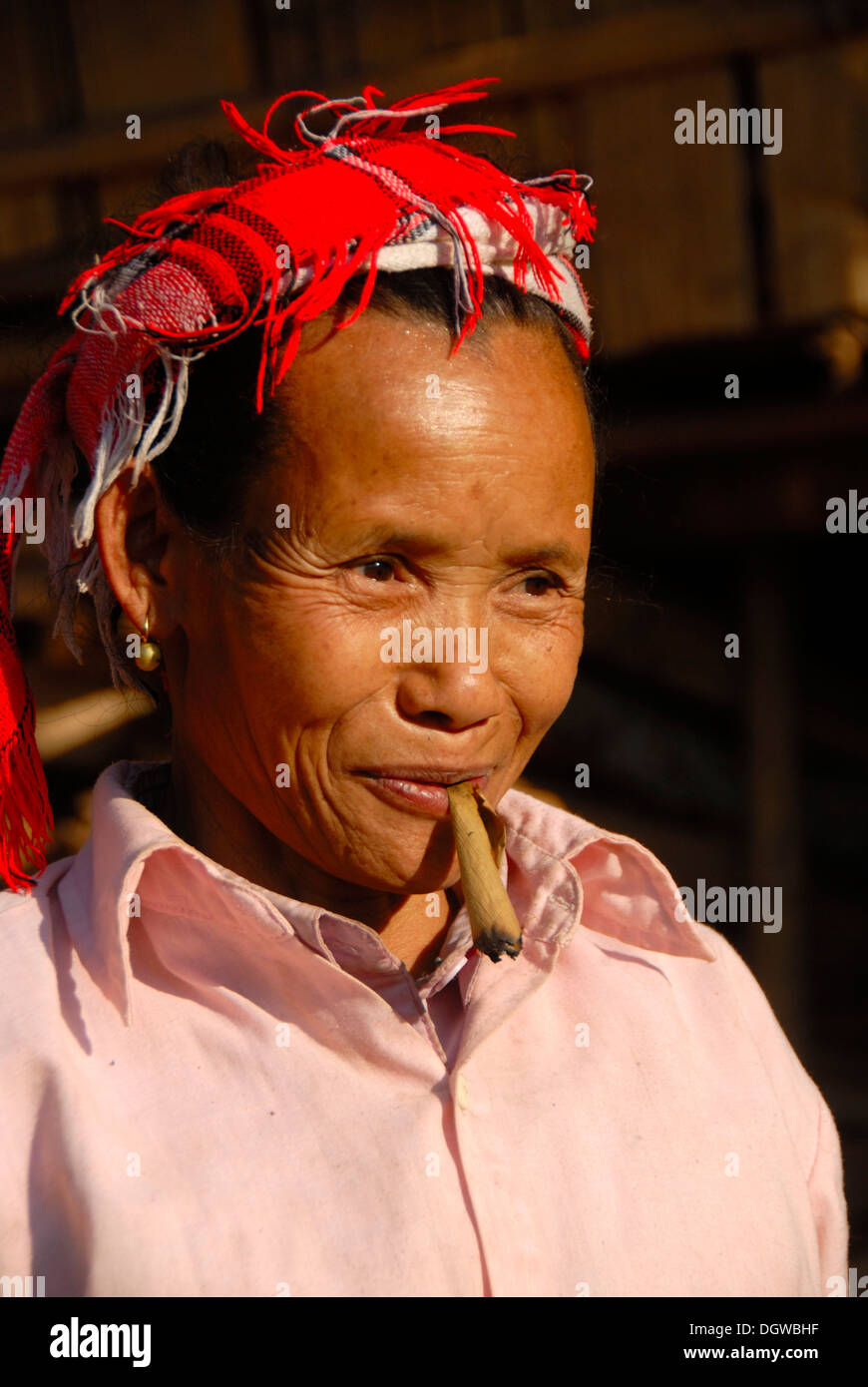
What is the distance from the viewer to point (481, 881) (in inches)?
62.6

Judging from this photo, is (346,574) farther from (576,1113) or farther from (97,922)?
(576,1113)

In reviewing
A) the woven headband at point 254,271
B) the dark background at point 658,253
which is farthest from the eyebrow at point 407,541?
the dark background at point 658,253

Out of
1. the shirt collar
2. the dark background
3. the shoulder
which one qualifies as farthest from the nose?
the dark background

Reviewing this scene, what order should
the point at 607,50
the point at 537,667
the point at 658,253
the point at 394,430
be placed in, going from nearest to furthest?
the point at 394,430
the point at 537,667
the point at 607,50
the point at 658,253

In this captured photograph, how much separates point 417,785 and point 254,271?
65 cm

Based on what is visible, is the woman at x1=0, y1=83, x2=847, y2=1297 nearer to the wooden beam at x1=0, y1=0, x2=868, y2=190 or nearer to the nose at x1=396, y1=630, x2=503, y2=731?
the nose at x1=396, y1=630, x2=503, y2=731

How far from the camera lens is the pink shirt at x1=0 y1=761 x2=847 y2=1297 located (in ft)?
4.77

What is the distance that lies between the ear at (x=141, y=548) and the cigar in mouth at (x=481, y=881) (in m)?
0.45

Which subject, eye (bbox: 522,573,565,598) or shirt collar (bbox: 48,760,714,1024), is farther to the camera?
eye (bbox: 522,573,565,598)

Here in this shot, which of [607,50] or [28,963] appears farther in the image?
[607,50]

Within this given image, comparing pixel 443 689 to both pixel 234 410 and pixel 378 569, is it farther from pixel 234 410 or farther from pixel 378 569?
pixel 234 410

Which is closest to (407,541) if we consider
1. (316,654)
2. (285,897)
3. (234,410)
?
(316,654)

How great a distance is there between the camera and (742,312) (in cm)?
454

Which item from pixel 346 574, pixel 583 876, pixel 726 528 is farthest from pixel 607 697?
pixel 346 574
